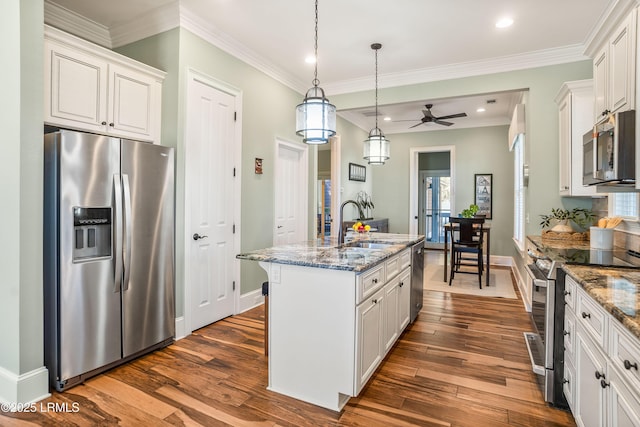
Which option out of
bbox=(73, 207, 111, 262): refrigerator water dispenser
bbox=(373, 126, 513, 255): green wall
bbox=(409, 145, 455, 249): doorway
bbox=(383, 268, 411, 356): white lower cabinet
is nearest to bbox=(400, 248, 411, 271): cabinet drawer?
bbox=(383, 268, 411, 356): white lower cabinet

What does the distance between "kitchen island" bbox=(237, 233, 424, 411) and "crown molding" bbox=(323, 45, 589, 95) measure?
9.92ft

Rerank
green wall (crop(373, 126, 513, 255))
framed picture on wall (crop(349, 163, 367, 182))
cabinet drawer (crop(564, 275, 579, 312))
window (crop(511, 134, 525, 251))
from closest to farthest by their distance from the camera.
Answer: cabinet drawer (crop(564, 275, 579, 312))
window (crop(511, 134, 525, 251))
framed picture on wall (crop(349, 163, 367, 182))
green wall (crop(373, 126, 513, 255))

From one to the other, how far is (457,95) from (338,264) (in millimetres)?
3407

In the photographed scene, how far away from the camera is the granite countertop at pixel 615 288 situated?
1.20 m

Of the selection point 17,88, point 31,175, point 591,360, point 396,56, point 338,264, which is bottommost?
point 591,360

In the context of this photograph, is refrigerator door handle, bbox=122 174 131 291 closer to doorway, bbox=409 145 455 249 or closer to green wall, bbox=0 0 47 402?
green wall, bbox=0 0 47 402

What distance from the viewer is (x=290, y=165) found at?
496cm

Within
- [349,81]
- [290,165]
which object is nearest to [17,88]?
[290,165]

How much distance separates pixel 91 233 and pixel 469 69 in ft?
14.2

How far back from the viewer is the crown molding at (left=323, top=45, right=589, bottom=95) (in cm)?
398

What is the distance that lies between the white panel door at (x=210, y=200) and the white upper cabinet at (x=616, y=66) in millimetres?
3192

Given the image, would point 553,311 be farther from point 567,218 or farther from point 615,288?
point 567,218

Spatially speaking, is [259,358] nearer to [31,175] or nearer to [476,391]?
[476,391]

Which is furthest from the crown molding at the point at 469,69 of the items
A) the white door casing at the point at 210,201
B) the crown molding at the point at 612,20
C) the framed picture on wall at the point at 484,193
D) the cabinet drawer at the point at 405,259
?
the framed picture on wall at the point at 484,193
